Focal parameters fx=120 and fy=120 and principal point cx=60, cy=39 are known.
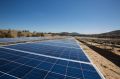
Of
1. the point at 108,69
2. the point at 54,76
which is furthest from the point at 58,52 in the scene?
the point at 108,69

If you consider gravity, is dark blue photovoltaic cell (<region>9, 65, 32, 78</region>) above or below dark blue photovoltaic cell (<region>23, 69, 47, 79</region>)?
above

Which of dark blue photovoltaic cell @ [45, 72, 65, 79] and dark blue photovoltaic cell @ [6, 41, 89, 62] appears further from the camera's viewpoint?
dark blue photovoltaic cell @ [6, 41, 89, 62]

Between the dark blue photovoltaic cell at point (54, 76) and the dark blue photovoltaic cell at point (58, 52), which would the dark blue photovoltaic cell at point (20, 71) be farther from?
the dark blue photovoltaic cell at point (58, 52)

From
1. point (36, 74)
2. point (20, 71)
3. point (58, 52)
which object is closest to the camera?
point (36, 74)

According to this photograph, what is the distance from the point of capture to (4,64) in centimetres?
1005

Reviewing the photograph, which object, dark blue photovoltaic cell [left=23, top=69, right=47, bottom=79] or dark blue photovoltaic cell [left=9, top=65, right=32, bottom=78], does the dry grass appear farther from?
dark blue photovoltaic cell [left=9, top=65, right=32, bottom=78]

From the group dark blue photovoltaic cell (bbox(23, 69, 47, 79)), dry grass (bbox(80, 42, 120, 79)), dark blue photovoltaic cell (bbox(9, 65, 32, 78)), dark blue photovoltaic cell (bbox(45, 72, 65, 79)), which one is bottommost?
dry grass (bbox(80, 42, 120, 79))

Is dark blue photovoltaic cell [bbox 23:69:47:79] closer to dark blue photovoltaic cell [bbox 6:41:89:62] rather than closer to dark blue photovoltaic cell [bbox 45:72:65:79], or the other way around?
dark blue photovoltaic cell [bbox 45:72:65:79]

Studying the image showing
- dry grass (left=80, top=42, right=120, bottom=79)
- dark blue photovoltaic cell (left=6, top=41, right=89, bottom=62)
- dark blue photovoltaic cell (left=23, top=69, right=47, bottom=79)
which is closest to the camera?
dark blue photovoltaic cell (left=23, top=69, right=47, bottom=79)

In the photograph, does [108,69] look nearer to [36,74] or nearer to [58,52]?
[58,52]

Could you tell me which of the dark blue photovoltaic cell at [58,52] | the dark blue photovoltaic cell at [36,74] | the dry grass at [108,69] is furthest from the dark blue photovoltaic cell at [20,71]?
the dry grass at [108,69]

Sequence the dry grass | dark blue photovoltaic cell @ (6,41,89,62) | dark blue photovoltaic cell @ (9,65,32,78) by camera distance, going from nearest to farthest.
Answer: dark blue photovoltaic cell @ (9,65,32,78) < dark blue photovoltaic cell @ (6,41,89,62) < the dry grass

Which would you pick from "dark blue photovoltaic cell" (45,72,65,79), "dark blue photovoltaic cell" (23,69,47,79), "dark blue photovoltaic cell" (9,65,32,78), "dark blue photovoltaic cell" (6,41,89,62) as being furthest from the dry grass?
"dark blue photovoltaic cell" (9,65,32,78)

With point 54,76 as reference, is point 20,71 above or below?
above
